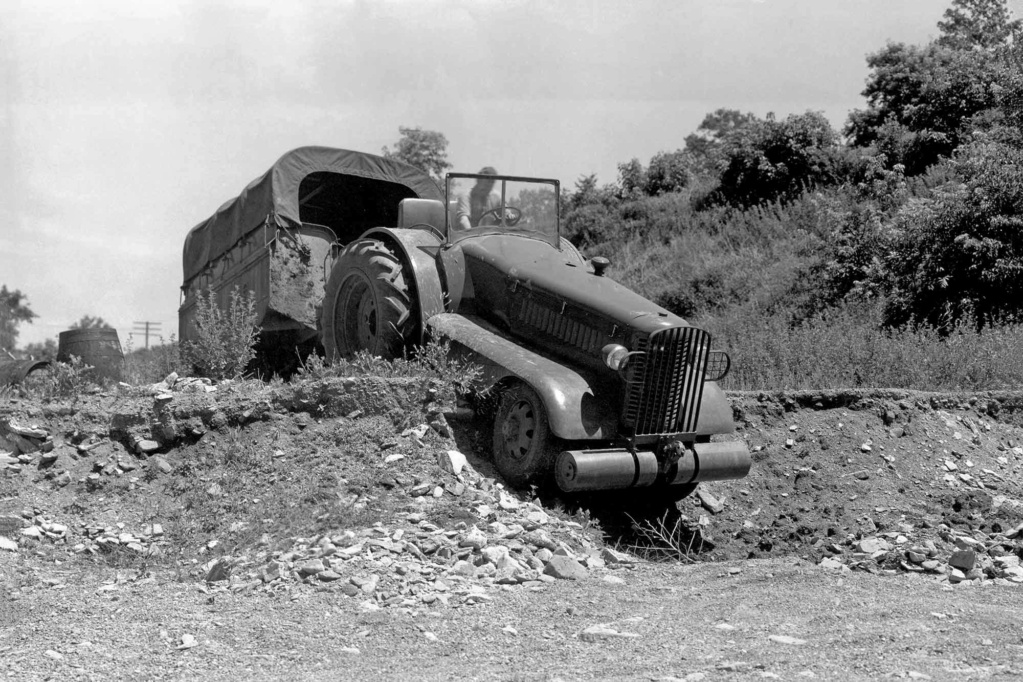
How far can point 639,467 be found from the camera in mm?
7906

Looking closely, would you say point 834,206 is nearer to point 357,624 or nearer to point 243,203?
point 243,203

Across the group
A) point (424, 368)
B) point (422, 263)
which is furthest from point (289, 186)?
point (424, 368)

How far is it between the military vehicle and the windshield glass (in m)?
0.01

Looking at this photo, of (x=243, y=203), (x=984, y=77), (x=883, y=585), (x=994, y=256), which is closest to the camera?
(x=883, y=585)

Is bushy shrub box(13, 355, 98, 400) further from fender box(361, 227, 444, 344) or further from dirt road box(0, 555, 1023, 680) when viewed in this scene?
dirt road box(0, 555, 1023, 680)

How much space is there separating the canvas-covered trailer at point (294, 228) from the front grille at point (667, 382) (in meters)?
5.38

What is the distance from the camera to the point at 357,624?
5875 millimetres

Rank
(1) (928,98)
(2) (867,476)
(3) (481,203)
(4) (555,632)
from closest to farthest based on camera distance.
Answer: (4) (555,632)
(2) (867,476)
(3) (481,203)
(1) (928,98)

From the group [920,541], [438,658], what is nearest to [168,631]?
[438,658]

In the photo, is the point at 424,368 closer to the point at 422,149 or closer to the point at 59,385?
the point at 59,385

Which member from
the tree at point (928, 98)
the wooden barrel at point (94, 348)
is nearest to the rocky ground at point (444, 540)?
the wooden barrel at point (94, 348)

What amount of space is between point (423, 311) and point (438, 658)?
4.54 m

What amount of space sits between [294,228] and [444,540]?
6.28m

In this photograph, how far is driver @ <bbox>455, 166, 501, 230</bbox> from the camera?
10547mm
